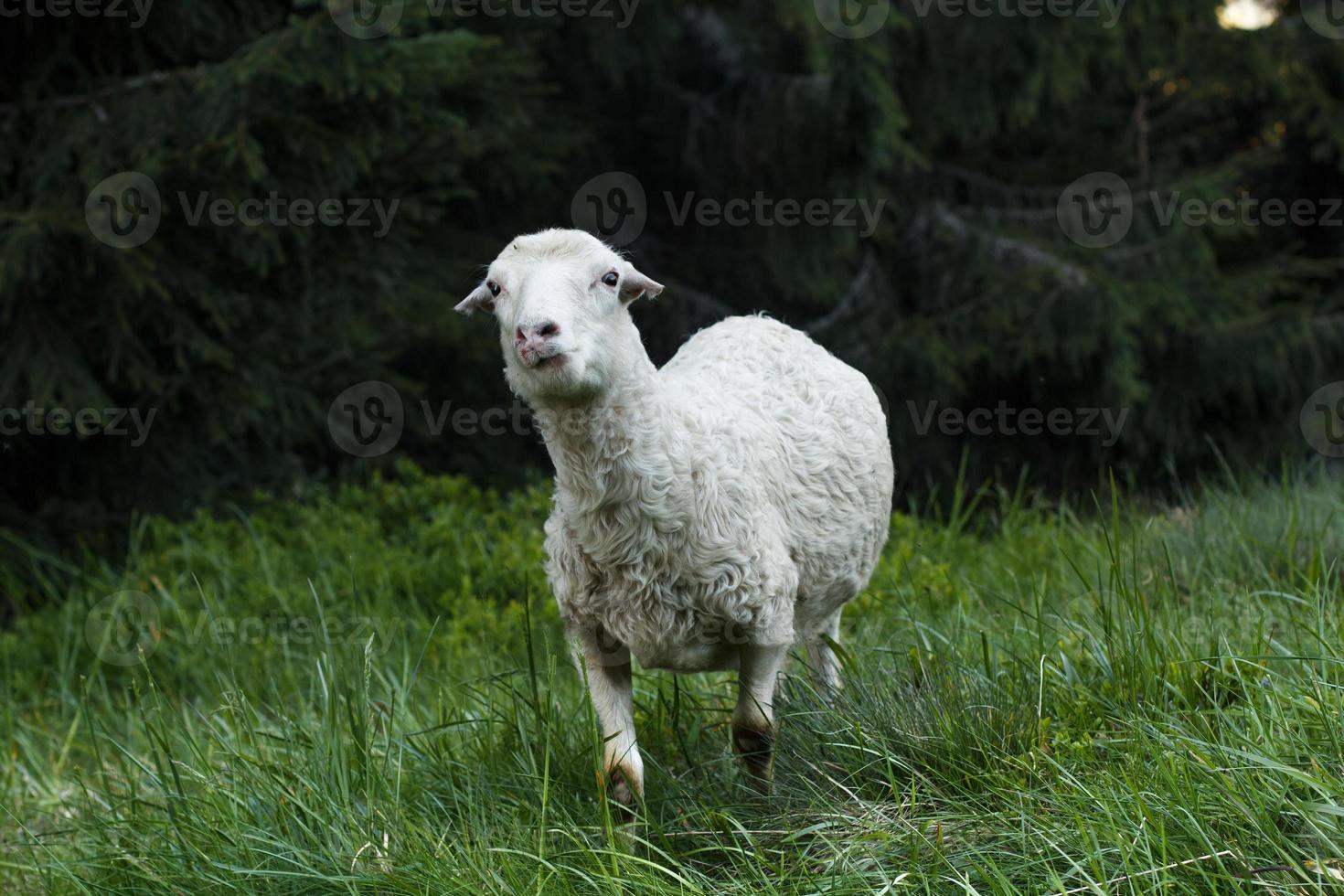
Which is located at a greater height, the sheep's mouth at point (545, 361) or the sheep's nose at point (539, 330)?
the sheep's nose at point (539, 330)

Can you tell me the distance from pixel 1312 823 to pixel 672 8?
830 cm

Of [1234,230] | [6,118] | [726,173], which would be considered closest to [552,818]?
[6,118]

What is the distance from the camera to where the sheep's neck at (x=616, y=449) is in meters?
3.31

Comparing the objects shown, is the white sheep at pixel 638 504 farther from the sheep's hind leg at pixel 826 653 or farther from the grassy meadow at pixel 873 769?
the sheep's hind leg at pixel 826 653

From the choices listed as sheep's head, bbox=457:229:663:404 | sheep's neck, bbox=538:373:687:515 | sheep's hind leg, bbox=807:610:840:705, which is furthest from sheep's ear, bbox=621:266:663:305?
sheep's hind leg, bbox=807:610:840:705

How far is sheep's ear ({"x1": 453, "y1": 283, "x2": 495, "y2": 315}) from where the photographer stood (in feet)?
11.3

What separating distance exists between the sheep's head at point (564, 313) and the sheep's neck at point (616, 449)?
0.06 meters

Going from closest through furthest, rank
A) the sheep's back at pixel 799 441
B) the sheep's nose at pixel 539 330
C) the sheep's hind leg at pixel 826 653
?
the sheep's nose at pixel 539 330
the sheep's back at pixel 799 441
the sheep's hind leg at pixel 826 653

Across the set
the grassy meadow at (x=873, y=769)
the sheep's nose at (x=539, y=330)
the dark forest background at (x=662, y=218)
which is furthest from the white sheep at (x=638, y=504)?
the dark forest background at (x=662, y=218)

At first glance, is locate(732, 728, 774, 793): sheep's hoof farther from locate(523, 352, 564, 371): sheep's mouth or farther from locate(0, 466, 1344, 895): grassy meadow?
locate(523, 352, 564, 371): sheep's mouth

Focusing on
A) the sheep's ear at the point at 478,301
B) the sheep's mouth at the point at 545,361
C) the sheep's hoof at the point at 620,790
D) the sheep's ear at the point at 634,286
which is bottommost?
the sheep's hoof at the point at 620,790

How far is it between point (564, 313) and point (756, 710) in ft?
3.86

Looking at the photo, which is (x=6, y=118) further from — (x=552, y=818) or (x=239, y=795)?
(x=552, y=818)

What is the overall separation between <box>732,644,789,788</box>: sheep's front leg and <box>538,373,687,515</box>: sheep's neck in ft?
1.60
